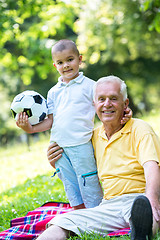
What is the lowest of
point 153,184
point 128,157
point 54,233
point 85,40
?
point 54,233

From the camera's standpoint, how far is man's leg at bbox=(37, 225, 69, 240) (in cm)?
281

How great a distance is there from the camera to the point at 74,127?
3.61 meters

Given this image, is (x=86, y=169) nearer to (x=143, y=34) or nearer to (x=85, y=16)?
(x=143, y=34)

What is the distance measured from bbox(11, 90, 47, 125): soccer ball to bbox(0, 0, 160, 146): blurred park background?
2.73m

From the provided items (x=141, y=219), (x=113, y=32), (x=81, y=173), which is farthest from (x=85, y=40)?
(x=141, y=219)

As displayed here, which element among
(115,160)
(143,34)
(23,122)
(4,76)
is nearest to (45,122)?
(23,122)

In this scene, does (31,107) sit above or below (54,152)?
above

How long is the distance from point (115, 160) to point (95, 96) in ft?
2.18

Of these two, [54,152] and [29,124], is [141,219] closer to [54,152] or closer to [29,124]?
[54,152]

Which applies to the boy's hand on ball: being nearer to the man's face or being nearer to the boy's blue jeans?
the boy's blue jeans

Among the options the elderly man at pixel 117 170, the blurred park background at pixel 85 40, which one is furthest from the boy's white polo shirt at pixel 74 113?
the blurred park background at pixel 85 40

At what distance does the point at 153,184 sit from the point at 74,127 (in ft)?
3.68

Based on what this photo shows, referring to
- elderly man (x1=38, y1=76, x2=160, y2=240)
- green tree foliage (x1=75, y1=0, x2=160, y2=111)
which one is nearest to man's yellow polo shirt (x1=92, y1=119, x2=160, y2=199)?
elderly man (x1=38, y1=76, x2=160, y2=240)

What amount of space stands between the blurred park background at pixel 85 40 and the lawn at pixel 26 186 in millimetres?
2517
